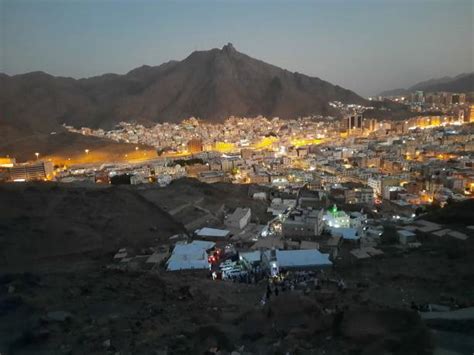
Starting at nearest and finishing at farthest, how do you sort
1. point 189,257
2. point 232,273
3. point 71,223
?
1. point 232,273
2. point 189,257
3. point 71,223

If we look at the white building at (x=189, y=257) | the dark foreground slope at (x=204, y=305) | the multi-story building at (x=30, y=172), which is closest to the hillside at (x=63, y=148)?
the multi-story building at (x=30, y=172)

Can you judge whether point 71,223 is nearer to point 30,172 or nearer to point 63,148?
point 30,172

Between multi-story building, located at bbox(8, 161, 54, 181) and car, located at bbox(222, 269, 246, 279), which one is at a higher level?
multi-story building, located at bbox(8, 161, 54, 181)

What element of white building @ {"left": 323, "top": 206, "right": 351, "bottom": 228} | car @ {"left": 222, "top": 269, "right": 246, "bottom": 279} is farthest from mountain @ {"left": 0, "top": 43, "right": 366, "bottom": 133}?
car @ {"left": 222, "top": 269, "right": 246, "bottom": 279}

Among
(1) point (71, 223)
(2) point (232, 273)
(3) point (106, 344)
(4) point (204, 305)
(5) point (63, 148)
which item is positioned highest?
(5) point (63, 148)

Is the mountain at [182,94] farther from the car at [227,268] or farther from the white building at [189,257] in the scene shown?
the car at [227,268]

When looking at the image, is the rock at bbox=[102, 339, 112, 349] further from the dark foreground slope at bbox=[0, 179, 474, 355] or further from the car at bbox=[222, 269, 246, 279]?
the car at bbox=[222, 269, 246, 279]

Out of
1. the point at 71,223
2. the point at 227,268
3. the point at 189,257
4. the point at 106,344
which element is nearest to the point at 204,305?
the point at 106,344
